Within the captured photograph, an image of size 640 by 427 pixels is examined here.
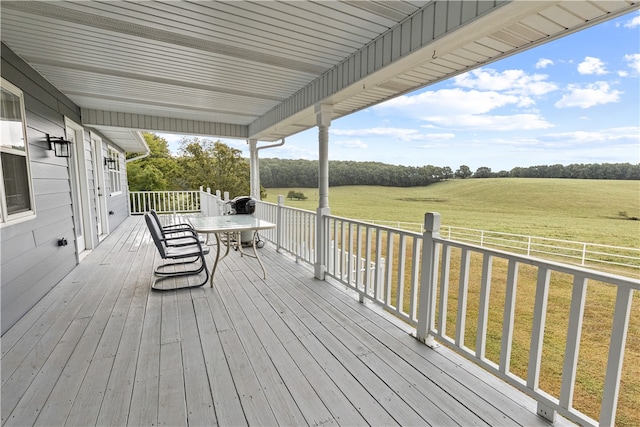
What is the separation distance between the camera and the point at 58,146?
392 centimetres

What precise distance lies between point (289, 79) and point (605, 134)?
19.8 m

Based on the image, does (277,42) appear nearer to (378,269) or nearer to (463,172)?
(378,269)

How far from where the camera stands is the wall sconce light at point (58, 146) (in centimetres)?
358

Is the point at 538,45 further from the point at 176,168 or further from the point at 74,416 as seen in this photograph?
the point at 176,168

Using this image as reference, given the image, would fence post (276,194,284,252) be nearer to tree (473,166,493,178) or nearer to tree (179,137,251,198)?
tree (179,137,251,198)

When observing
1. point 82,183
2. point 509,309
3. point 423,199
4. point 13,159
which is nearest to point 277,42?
point 13,159

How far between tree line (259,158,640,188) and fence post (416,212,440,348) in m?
12.0

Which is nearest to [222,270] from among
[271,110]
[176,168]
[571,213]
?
[271,110]

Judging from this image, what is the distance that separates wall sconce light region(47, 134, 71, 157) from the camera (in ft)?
11.7

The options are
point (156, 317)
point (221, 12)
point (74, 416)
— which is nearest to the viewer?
point (74, 416)

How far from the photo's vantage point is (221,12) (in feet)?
7.38

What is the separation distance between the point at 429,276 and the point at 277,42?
8.06 ft

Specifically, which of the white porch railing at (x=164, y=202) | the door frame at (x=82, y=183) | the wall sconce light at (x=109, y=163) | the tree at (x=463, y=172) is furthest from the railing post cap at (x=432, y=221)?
the tree at (x=463, y=172)

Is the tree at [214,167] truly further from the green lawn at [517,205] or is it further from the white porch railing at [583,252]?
the white porch railing at [583,252]
